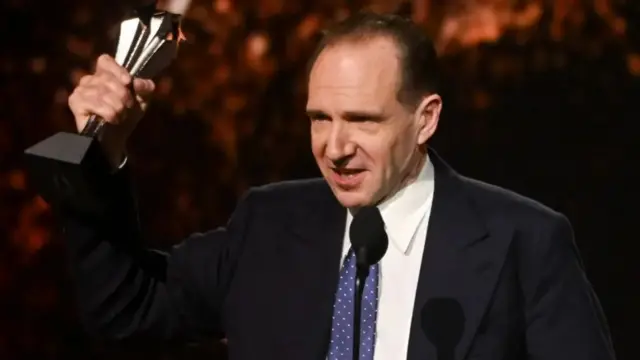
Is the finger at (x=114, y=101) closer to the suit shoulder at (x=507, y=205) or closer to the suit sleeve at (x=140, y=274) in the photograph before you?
the suit sleeve at (x=140, y=274)

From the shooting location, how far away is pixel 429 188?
1.42 m

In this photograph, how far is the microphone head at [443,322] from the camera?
127 cm

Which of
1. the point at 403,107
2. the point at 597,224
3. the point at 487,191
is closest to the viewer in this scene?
the point at 403,107

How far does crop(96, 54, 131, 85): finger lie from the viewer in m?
1.21

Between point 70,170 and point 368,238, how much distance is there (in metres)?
0.45

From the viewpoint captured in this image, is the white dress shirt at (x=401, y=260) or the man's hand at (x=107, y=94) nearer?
the man's hand at (x=107, y=94)

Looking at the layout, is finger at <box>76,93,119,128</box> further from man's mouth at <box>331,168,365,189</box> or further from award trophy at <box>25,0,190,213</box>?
man's mouth at <box>331,168,365,189</box>

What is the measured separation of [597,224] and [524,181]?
0.58 ft

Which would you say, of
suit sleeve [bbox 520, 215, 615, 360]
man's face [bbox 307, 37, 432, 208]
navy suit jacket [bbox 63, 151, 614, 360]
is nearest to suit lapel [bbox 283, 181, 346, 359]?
navy suit jacket [bbox 63, 151, 614, 360]

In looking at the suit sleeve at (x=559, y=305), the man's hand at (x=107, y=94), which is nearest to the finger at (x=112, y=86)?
the man's hand at (x=107, y=94)

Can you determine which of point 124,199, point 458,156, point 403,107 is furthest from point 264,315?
point 458,156

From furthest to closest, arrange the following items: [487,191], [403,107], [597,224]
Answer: [597,224]
[487,191]
[403,107]

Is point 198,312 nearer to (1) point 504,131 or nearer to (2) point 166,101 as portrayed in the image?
(2) point 166,101

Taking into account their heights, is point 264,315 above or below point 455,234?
below
